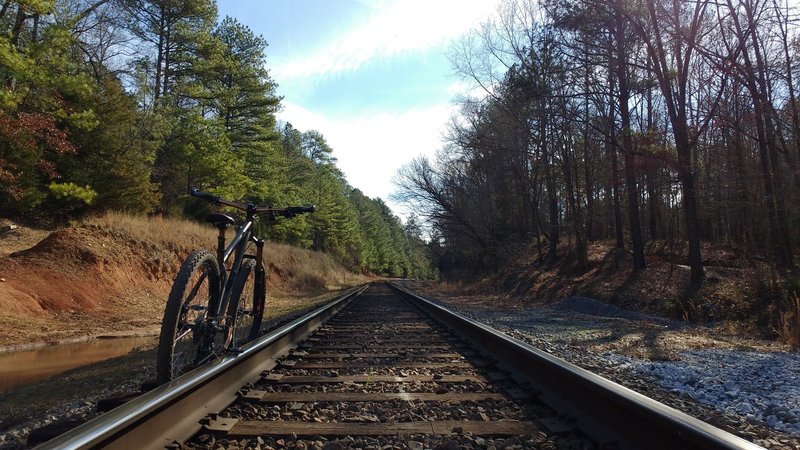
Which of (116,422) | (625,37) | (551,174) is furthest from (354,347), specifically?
(551,174)

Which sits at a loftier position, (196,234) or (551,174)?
(551,174)

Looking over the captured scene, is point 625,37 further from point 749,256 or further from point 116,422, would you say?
point 116,422

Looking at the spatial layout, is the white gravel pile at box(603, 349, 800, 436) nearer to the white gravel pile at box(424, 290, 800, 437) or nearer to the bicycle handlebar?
the white gravel pile at box(424, 290, 800, 437)

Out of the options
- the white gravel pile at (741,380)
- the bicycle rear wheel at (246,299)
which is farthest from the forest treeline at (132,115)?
the white gravel pile at (741,380)

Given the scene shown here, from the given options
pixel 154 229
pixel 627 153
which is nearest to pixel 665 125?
pixel 627 153

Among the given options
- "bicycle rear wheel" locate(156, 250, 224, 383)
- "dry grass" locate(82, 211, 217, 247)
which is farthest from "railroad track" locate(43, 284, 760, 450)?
"dry grass" locate(82, 211, 217, 247)

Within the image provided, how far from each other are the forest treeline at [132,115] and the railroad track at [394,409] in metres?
14.9

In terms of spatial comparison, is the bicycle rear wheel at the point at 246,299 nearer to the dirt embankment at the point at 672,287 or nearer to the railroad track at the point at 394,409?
the railroad track at the point at 394,409

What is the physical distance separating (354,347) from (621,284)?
12.8 meters

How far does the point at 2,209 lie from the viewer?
20.8 m

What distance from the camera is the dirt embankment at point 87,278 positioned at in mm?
11312

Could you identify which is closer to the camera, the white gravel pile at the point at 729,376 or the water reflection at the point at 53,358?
the white gravel pile at the point at 729,376

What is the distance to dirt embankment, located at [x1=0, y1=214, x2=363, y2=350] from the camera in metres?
11.3

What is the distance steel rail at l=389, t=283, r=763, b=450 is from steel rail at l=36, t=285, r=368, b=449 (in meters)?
2.11
